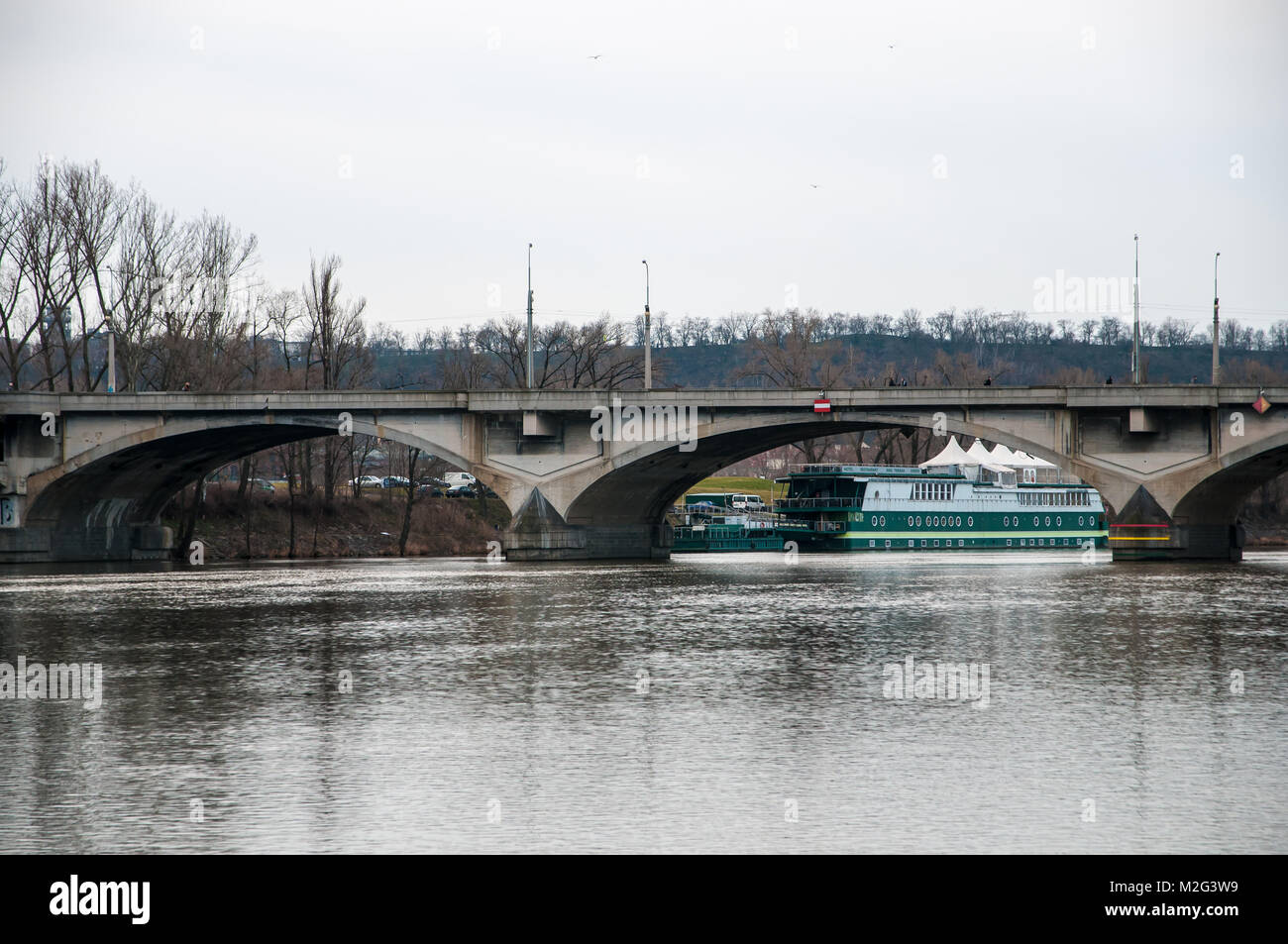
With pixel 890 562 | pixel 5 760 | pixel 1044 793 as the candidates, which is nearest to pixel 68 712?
pixel 5 760

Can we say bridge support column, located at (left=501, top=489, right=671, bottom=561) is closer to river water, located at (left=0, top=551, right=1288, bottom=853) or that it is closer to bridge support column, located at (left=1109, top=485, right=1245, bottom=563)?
bridge support column, located at (left=1109, top=485, right=1245, bottom=563)

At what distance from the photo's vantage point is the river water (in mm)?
11945

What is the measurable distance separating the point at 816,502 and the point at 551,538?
103ft

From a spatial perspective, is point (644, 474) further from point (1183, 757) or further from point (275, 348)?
point (1183, 757)

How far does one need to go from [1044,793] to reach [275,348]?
92.6 meters

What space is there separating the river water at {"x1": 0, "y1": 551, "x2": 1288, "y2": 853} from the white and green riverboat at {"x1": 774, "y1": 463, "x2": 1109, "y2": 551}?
189ft

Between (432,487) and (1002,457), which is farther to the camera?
(1002,457)

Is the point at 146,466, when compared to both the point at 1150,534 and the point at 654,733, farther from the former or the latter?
the point at 654,733

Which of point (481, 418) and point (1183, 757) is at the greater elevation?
point (481, 418)

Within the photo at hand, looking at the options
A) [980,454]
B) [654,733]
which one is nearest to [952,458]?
[980,454]

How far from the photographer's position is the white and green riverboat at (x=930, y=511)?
92.4 meters

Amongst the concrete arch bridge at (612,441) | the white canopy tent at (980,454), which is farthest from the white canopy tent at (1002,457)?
the concrete arch bridge at (612,441)

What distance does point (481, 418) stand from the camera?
222 ft

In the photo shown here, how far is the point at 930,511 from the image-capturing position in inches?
3733
